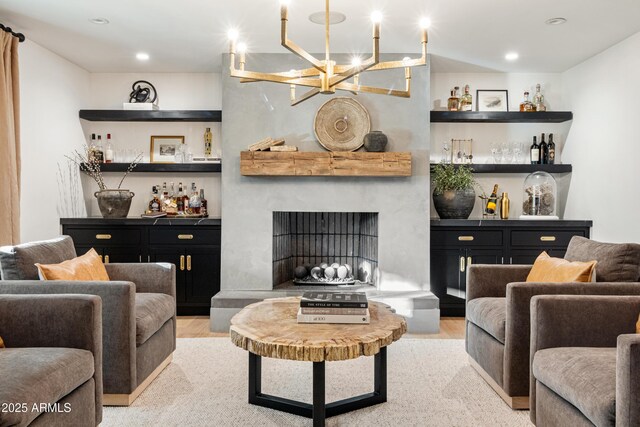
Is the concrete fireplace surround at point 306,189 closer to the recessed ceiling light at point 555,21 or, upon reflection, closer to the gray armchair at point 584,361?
the recessed ceiling light at point 555,21

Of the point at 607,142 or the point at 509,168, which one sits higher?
the point at 607,142

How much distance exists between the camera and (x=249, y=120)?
486cm

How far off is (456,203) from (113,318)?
3449mm

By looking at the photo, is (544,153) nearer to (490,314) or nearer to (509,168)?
(509,168)

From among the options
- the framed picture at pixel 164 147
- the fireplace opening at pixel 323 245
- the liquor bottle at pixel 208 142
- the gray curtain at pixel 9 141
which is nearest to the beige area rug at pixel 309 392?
the fireplace opening at pixel 323 245

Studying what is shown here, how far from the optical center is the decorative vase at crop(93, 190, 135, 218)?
200 inches

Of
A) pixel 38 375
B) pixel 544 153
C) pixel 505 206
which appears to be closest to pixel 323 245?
pixel 505 206

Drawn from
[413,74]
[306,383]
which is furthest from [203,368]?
[413,74]

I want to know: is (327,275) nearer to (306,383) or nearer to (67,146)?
(306,383)

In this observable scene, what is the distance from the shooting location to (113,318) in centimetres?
272

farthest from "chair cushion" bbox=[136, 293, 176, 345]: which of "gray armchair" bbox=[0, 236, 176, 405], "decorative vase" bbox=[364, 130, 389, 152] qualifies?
"decorative vase" bbox=[364, 130, 389, 152]

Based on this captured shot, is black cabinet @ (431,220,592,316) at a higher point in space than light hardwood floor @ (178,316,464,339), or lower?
higher

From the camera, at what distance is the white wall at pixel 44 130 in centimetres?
436

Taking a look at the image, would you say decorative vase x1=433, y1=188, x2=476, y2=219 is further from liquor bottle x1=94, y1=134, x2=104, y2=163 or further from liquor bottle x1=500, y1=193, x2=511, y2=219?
liquor bottle x1=94, y1=134, x2=104, y2=163
